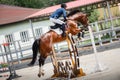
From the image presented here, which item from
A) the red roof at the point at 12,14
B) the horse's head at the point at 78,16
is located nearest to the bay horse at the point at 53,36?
the horse's head at the point at 78,16

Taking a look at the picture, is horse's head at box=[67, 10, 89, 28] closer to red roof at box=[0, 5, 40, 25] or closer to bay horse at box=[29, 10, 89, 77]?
bay horse at box=[29, 10, 89, 77]

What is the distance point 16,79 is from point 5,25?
58.1 ft

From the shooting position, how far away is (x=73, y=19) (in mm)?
13109

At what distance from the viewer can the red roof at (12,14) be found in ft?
107

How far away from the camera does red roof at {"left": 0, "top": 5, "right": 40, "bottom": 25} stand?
107 feet

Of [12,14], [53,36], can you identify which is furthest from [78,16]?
[12,14]

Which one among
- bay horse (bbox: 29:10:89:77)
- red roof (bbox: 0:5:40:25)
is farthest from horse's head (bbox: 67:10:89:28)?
red roof (bbox: 0:5:40:25)

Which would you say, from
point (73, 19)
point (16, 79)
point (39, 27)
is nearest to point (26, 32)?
point (39, 27)

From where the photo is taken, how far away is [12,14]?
35.6 meters

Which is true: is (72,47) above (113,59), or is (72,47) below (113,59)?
above

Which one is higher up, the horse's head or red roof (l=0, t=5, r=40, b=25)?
the horse's head

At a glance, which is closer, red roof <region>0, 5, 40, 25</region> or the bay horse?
the bay horse

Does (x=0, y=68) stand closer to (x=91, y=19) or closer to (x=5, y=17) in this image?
(x=5, y=17)

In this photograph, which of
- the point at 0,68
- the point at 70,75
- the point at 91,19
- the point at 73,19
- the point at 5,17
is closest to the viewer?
the point at 70,75
